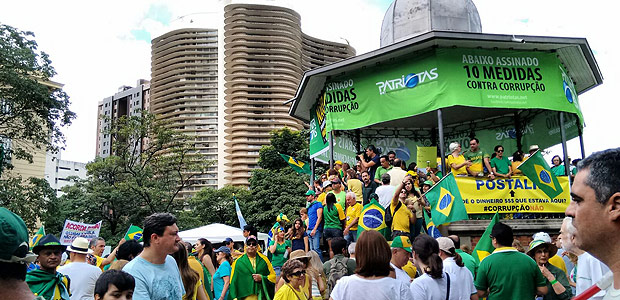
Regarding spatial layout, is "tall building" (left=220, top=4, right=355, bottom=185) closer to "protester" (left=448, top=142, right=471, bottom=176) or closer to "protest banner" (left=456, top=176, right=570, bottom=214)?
"protester" (left=448, top=142, right=471, bottom=176)

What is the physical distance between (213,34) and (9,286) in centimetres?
7324

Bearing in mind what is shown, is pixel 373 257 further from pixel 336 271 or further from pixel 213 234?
pixel 213 234

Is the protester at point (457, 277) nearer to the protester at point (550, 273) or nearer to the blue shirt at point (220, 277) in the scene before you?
the protester at point (550, 273)

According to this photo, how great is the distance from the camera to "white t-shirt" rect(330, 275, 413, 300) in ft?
14.1

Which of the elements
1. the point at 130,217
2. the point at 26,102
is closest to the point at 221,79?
the point at 130,217

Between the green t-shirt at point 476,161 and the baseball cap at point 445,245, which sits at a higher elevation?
the green t-shirt at point 476,161

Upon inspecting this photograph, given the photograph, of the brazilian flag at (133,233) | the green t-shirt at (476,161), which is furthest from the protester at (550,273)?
the brazilian flag at (133,233)

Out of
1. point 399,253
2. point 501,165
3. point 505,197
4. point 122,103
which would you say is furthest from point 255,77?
point 122,103

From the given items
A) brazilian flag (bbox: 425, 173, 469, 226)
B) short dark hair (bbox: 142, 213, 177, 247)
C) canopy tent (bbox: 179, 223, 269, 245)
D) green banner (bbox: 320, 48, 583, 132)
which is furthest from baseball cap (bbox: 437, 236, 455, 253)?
canopy tent (bbox: 179, 223, 269, 245)

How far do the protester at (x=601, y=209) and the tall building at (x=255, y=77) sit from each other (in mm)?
58957

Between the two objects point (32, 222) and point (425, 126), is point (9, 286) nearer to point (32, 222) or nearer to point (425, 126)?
point (425, 126)

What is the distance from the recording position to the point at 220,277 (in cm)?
919

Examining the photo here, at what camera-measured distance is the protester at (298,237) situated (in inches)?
459

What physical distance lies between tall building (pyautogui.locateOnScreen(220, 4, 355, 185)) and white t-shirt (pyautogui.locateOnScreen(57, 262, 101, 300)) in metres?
54.2
